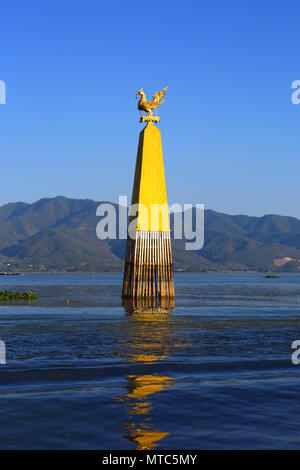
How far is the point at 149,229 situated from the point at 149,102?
1091cm

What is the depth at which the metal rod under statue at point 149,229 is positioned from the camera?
143ft

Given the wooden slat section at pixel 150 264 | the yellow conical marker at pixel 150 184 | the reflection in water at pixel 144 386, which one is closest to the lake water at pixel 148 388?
the reflection in water at pixel 144 386

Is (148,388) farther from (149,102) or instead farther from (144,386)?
(149,102)

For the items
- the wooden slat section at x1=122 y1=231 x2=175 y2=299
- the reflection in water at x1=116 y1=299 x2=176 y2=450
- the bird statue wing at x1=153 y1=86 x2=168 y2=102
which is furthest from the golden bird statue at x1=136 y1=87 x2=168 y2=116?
the reflection in water at x1=116 y1=299 x2=176 y2=450

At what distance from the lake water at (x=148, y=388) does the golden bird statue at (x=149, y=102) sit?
23824 mm

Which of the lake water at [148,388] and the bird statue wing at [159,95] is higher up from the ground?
the bird statue wing at [159,95]

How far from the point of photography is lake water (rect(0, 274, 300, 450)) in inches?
429

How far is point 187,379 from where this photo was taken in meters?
15.9

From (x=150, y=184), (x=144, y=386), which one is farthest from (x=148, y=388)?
(x=150, y=184)

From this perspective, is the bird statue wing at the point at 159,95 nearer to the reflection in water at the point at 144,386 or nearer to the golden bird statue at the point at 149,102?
the golden bird statue at the point at 149,102

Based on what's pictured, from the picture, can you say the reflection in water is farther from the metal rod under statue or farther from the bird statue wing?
the bird statue wing

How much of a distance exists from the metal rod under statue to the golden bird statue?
145 cm

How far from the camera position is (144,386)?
14930mm
